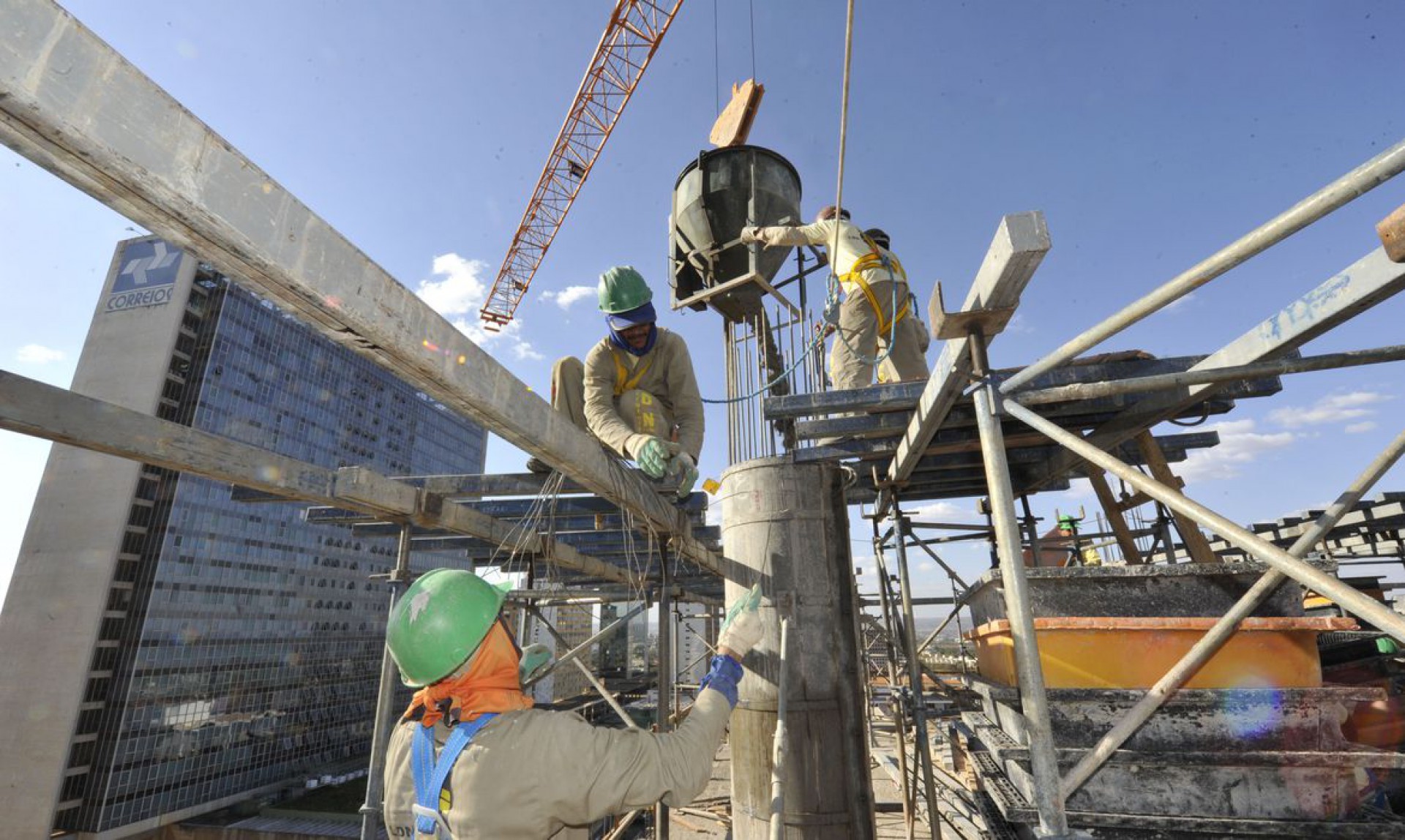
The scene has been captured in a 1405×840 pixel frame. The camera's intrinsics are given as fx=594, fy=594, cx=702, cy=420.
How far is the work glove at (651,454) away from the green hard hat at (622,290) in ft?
3.92

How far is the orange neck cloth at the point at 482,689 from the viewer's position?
2652mm

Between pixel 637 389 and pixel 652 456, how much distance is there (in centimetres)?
117

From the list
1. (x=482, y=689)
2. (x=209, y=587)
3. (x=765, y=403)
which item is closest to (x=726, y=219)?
(x=765, y=403)

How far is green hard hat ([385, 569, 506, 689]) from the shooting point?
8.80ft

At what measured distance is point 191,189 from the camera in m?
1.68

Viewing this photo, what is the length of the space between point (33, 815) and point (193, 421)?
29257 millimetres

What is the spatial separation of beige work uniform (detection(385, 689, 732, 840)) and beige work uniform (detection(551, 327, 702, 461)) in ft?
8.85

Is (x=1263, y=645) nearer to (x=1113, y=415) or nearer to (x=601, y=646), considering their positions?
(x=1113, y=415)

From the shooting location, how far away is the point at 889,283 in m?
6.77

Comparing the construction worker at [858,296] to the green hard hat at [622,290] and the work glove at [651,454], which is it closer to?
the green hard hat at [622,290]

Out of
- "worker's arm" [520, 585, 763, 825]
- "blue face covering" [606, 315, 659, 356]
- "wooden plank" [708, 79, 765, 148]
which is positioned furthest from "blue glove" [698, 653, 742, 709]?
"wooden plank" [708, 79, 765, 148]

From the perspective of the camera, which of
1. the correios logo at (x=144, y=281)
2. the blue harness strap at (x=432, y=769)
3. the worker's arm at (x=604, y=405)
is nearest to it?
the blue harness strap at (x=432, y=769)

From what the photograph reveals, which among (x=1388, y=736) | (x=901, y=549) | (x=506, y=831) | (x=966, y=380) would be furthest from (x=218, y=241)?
(x=1388, y=736)

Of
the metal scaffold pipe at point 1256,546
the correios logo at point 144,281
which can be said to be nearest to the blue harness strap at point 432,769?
the metal scaffold pipe at point 1256,546
